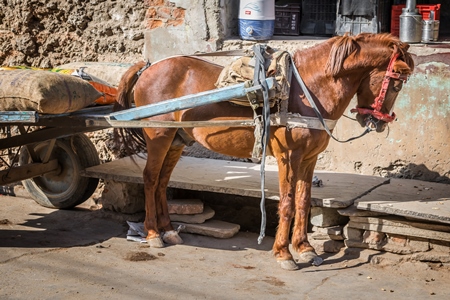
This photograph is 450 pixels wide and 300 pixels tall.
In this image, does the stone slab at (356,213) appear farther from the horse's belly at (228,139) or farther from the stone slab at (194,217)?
the stone slab at (194,217)

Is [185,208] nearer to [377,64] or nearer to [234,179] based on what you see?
[234,179]

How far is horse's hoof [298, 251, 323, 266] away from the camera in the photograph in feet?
18.5

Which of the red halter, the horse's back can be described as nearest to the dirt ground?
the red halter

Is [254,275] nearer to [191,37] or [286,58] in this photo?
[286,58]

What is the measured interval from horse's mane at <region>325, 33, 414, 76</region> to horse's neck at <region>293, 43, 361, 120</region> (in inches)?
3.5

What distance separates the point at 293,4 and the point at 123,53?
1932mm

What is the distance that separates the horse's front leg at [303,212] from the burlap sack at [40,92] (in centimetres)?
185

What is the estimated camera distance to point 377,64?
5.14m

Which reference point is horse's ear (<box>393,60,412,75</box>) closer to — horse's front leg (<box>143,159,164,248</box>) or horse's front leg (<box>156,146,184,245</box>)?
horse's front leg (<box>156,146,184,245</box>)

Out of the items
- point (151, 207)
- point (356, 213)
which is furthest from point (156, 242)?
point (356, 213)

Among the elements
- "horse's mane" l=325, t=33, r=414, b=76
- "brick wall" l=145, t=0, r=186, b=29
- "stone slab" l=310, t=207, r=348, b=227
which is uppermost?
"brick wall" l=145, t=0, r=186, b=29

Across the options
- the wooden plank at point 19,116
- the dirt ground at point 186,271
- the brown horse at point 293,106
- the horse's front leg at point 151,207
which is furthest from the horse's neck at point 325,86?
the wooden plank at point 19,116

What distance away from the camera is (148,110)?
17.3 feet

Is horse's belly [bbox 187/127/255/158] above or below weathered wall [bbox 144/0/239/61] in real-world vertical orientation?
below
